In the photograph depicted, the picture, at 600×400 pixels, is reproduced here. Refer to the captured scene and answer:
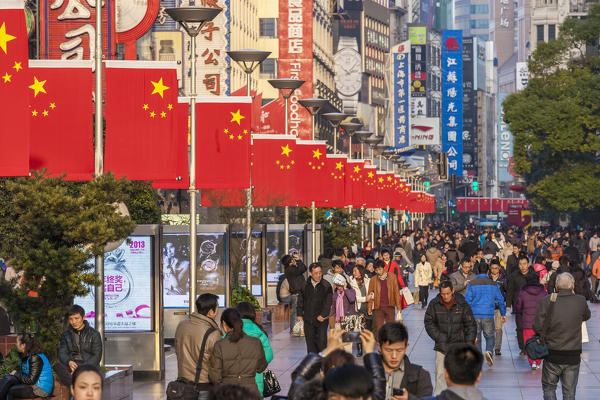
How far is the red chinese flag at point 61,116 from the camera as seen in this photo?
641 inches

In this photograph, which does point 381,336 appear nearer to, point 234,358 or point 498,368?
point 234,358

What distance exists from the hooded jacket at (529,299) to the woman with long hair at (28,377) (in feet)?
28.5

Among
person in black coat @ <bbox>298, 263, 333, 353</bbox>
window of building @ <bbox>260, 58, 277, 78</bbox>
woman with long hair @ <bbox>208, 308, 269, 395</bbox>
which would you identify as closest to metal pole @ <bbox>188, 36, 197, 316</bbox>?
person in black coat @ <bbox>298, 263, 333, 353</bbox>

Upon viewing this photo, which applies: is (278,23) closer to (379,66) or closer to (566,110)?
(566,110)

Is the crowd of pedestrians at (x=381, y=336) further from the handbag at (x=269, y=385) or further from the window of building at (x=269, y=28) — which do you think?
the window of building at (x=269, y=28)

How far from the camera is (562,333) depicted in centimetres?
1366

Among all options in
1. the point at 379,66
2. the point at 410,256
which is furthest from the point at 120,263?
the point at 379,66

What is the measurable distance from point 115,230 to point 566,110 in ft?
171

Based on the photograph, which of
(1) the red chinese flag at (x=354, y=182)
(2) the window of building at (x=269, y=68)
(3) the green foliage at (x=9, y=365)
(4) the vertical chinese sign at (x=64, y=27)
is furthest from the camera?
(2) the window of building at (x=269, y=68)

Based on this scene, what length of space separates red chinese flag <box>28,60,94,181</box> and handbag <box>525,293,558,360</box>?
5703 millimetres

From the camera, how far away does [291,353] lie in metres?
23.4

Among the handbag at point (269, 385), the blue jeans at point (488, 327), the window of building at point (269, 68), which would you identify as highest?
the window of building at point (269, 68)

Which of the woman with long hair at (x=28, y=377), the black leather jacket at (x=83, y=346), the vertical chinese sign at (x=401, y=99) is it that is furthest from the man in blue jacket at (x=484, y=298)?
the vertical chinese sign at (x=401, y=99)

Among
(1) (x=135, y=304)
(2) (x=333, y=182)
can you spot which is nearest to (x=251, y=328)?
(1) (x=135, y=304)
